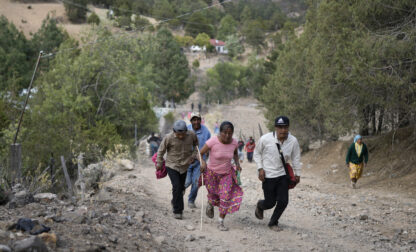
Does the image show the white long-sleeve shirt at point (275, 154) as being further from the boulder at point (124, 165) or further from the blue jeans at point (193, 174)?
the boulder at point (124, 165)

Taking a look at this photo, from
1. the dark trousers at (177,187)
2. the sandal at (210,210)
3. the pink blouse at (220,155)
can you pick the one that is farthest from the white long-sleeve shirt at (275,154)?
the dark trousers at (177,187)

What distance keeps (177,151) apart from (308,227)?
2.47 metres

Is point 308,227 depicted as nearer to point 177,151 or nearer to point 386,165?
point 177,151

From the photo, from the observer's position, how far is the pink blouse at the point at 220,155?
6828 millimetres

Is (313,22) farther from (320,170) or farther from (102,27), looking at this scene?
(102,27)

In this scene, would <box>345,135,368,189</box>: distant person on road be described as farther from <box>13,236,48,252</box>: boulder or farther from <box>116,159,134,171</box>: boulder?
<box>13,236,48,252</box>: boulder

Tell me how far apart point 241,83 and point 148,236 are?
79.8 m

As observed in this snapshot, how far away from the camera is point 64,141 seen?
2144 cm

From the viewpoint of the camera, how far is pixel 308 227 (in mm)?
7480

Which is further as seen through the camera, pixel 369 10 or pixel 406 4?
pixel 369 10

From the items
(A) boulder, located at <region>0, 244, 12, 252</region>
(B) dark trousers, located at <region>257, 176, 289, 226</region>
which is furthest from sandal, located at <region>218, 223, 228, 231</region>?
(A) boulder, located at <region>0, 244, 12, 252</region>

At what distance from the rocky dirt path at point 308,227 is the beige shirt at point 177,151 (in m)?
0.88

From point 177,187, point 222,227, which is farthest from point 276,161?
point 177,187

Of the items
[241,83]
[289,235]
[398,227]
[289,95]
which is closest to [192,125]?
[289,235]
